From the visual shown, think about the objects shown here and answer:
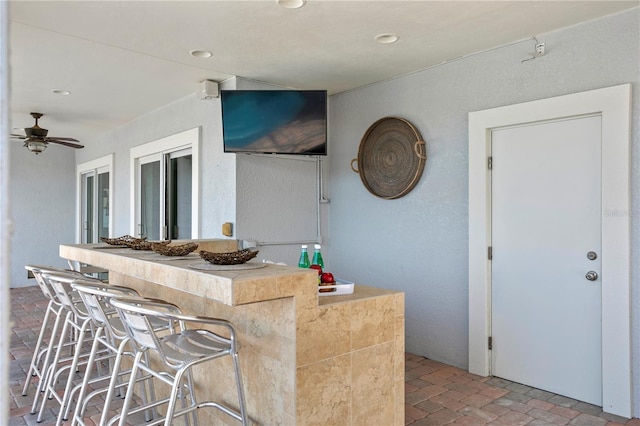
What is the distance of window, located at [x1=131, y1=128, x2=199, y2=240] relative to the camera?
189 inches

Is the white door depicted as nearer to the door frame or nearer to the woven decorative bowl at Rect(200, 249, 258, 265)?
the door frame

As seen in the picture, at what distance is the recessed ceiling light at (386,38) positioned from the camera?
3156mm

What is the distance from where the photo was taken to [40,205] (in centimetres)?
780

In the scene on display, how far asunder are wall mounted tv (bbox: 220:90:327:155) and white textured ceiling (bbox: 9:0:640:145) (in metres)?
0.25

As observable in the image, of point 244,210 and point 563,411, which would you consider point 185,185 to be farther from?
point 563,411

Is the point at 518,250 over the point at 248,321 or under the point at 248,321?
over

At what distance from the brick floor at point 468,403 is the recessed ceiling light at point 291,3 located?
2.58 meters

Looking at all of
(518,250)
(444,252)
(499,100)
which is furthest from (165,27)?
(518,250)

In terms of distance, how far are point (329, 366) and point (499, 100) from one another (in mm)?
2500

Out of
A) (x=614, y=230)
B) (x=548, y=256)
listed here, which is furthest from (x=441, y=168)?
(x=614, y=230)

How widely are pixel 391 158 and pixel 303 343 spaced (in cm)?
265

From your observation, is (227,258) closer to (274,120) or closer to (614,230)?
(274,120)

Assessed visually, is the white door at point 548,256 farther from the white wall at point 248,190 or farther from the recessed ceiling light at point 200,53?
the recessed ceiling light at point 200,53

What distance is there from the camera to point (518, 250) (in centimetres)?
332
